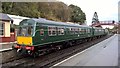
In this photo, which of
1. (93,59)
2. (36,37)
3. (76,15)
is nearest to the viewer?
(36,37)

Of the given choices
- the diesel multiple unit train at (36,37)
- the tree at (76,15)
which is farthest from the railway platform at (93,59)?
the tree at (76,15)

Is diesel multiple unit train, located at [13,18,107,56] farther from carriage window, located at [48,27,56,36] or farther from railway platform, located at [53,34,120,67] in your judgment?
railway platform, located at [53,34,120,67]

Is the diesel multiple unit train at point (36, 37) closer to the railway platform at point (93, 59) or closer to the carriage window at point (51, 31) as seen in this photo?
the carriage window at point (51, 31)

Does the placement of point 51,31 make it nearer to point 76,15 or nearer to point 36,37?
point 36,37

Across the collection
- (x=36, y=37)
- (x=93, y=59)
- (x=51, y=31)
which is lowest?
(x=93, y=59)

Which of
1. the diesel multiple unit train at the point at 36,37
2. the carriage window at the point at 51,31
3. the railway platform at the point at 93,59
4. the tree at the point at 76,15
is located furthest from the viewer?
the tree at the point at 76,15

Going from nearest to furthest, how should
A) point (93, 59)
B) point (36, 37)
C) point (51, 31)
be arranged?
point (36, 37) < point (93, 59) < point (51, 31)

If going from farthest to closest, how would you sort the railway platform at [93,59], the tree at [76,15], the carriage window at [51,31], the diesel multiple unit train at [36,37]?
the tree at [76,15], the carriage window at [51,31], the diesel multiple unit train at [36,37], the railway platform at [93,59]

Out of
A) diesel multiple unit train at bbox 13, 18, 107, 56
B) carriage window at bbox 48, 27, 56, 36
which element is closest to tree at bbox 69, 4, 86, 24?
carriage window at bbox 48, 27, 56, 36

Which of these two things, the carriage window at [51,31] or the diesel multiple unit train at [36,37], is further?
the carriage window at [51,31]

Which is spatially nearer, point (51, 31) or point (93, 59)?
point (93, 59)

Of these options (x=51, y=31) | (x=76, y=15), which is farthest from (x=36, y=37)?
(x=76, y=15)

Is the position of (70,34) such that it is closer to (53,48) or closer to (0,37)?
(53,48)

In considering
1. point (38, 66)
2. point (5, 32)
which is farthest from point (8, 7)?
point (38, 66)
